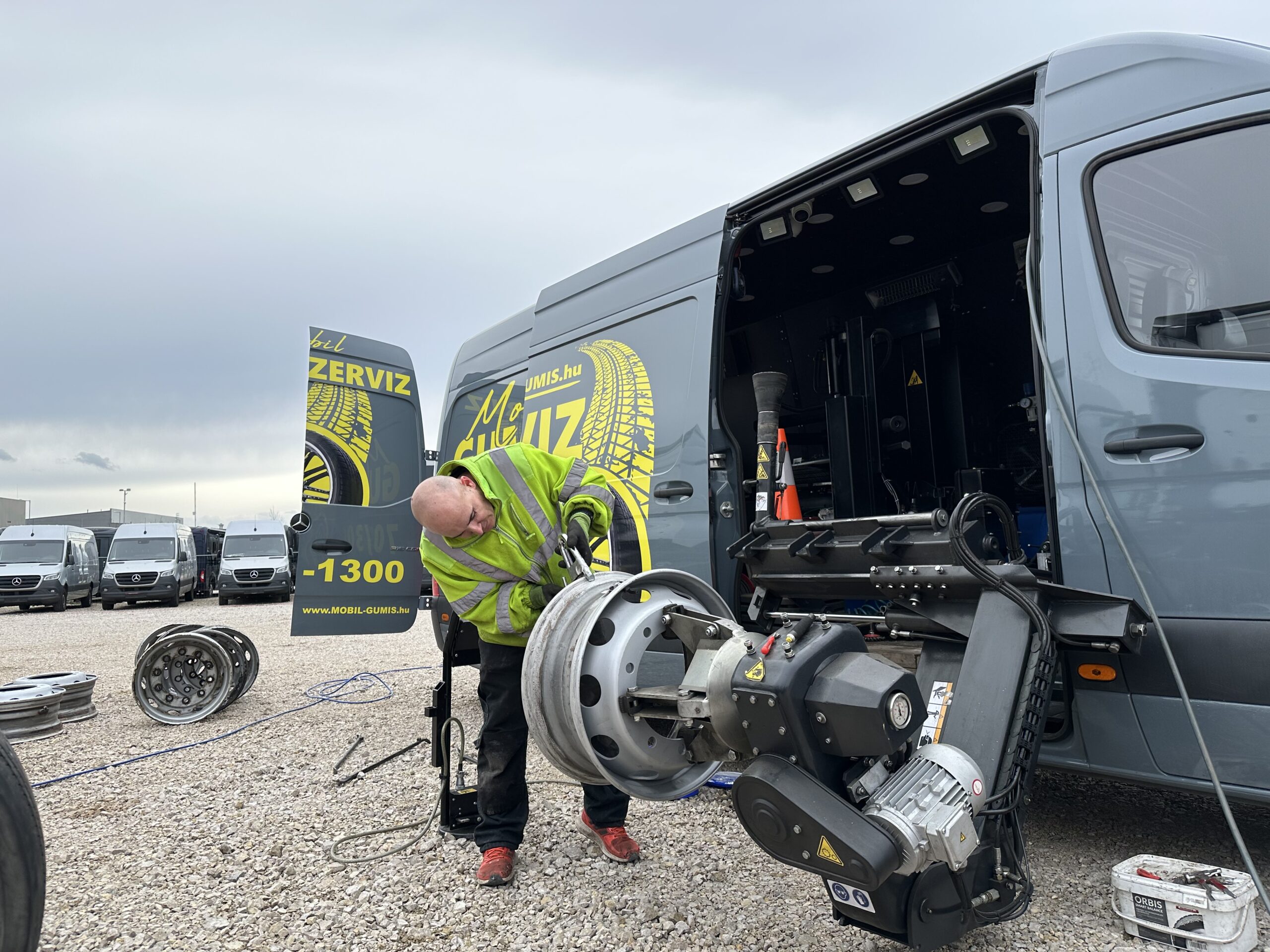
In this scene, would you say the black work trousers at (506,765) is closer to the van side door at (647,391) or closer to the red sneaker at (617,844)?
the red sneaker at (617,844)

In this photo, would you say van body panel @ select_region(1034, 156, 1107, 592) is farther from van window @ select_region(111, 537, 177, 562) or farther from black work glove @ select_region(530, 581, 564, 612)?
van window @ select_region(111, 537, 177, 562)

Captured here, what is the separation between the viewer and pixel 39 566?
1755cm

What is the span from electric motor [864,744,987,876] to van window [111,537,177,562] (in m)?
19.8

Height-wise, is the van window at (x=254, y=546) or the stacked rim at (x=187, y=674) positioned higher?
the van window at (x=254, y=546)

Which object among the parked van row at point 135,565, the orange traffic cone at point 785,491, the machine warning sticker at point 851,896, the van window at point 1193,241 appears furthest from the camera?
the parked van row at point 135,565

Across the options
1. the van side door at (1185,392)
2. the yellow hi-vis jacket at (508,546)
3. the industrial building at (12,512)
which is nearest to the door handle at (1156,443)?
the van side door at (1185,392)

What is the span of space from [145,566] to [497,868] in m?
18.5

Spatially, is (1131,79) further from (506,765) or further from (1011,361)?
(506,765)

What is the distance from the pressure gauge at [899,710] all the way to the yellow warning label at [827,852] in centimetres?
29

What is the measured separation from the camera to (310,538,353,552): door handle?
550cm

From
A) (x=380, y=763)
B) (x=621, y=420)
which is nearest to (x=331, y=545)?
(x=380, y=763)

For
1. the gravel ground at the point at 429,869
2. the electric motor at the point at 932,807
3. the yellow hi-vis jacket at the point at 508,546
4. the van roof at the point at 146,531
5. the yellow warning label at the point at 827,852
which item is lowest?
the gravel ground at the point at 429,869

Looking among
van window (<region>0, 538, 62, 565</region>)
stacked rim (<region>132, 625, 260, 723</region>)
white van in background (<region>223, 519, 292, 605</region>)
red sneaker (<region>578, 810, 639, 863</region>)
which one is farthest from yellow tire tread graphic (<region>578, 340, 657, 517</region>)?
van window (<region>0, 538, 62, 565</region>)

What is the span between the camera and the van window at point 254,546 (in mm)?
19062
